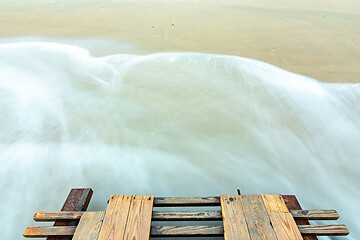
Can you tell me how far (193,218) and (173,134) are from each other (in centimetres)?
129

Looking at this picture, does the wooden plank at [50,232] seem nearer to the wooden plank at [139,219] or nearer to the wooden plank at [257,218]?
the wooden plank at [139,219]

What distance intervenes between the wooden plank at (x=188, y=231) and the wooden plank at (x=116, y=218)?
8.8 inches

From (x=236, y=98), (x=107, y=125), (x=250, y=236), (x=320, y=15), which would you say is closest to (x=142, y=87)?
(x=107, y=125)

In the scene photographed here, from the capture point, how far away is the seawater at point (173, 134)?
226cm

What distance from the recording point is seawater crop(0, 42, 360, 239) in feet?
7.42

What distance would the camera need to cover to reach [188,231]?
164 centimetres

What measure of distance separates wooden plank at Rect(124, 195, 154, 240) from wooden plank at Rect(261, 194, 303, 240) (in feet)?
2.94

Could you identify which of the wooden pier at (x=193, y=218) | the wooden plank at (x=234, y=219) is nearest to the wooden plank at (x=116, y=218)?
the wooden pier at (x=193, y=218)

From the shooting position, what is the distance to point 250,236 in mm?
1550

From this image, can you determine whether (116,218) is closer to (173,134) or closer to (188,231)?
(188,231)

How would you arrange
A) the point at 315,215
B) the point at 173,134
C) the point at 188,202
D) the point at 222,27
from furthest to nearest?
the point at 222,27 < the point at 173,134 < the point at 188,202 < the point at 315,215

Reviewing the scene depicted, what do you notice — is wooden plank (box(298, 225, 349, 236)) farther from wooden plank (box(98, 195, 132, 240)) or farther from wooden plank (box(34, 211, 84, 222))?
wooden plank (box(34, 211, 84, 222))

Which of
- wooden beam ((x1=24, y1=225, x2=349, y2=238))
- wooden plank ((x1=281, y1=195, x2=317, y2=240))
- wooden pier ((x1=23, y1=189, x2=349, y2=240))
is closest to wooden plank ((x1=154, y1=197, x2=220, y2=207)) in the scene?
wooden pier ((x1=23, y1=189, x2=349, y2=240))

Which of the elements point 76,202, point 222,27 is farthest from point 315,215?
point 222,27
